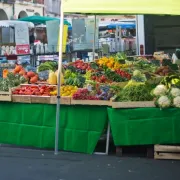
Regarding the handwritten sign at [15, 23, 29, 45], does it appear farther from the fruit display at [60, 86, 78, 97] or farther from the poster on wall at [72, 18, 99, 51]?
the fruit display at [60, 86, 78, 97]

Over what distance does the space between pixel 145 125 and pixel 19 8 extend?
34.1m

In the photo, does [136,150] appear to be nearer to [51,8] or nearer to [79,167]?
[79,167]

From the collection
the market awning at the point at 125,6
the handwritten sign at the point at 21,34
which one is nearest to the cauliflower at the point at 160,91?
the market awning at the point at 125,6

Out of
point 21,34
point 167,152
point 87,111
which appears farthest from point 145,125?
point 21,34

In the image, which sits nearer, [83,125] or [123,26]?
[83,125]

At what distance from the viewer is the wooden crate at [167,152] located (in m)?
6.98

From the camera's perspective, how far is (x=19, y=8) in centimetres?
3962

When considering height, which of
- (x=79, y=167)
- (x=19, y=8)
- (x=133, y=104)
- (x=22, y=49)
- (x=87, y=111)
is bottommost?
(x=79, y=167)

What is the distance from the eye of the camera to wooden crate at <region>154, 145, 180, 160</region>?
6.98 m

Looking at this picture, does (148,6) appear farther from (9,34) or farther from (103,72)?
(9,34)

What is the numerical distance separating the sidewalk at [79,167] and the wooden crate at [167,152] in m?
0.11

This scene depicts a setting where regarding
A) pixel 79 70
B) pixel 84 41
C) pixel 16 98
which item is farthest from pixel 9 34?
pixel 16 98

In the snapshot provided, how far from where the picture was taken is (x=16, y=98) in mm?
7703

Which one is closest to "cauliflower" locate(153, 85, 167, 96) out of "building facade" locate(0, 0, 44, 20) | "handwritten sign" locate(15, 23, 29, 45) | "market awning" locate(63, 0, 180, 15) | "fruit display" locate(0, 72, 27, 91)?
"market awning" locate(63, 0, 180, 15)
